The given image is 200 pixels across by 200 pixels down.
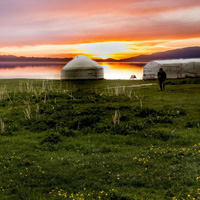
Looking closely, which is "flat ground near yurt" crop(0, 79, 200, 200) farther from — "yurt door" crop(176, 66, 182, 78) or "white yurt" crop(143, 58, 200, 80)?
"yurt door" crop(176, 66, 182, 78)

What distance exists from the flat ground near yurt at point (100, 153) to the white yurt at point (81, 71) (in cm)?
2062

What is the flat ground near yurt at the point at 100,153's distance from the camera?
17.5 ft

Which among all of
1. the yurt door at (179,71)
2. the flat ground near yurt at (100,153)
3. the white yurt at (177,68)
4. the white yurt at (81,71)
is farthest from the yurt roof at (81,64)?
the flat ground near yurt at (100,153)

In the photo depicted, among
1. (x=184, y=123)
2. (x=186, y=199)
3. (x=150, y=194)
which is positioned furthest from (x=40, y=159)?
(x=184, y=123)

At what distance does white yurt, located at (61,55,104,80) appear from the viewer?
111 feet

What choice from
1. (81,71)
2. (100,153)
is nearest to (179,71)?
(81,71)

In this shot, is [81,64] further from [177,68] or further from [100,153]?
[100,153]

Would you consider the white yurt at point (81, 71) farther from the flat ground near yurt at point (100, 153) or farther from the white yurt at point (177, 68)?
the flat ground near yurt at point (100, 153)

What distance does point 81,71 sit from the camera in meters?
33.7

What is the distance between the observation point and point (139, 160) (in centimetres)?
662

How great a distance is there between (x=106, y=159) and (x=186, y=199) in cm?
254

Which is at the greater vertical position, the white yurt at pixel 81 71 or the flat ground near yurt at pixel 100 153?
the white yurt at pixel 81 71

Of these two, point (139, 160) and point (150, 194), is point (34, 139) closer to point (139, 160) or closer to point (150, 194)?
point (139, 160)

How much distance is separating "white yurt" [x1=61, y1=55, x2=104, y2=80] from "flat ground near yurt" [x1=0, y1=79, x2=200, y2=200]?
20.6m
